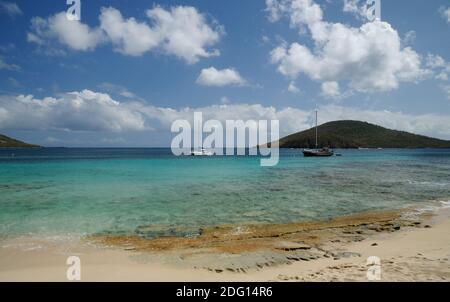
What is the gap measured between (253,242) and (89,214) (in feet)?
33.3

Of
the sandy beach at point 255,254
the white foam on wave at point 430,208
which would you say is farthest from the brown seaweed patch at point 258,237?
the white foam on wave at point 430,208

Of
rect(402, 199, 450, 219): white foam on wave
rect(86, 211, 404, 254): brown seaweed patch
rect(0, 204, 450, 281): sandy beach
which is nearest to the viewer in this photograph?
rect(0, 204, 450, 281): sandy beach

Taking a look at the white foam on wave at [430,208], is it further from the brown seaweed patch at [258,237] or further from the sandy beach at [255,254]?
the sandy beach at [255,254]

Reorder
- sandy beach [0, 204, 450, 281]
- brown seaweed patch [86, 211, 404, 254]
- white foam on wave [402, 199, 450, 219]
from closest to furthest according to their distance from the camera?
sandy beach [0, 204, 450, 281] → brown seaweed patch [86, 211, 404, 254] → white foam on wave [402, 199, 450, 219]

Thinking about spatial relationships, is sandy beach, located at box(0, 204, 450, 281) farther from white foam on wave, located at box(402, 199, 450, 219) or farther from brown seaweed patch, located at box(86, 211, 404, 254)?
white foam on wave, located at box(402, 199, 450, 219)

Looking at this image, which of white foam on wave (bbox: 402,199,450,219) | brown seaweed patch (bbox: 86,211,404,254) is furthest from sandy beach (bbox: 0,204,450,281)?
white foam on wave (bbox: 402,199,450,219)

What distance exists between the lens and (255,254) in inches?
370

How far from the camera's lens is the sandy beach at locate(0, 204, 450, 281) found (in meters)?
7.66

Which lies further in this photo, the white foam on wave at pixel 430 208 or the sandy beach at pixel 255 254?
the white foam on wave at pixel 430 208

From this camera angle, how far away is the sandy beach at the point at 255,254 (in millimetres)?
7656

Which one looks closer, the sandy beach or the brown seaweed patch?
the sandy beach
